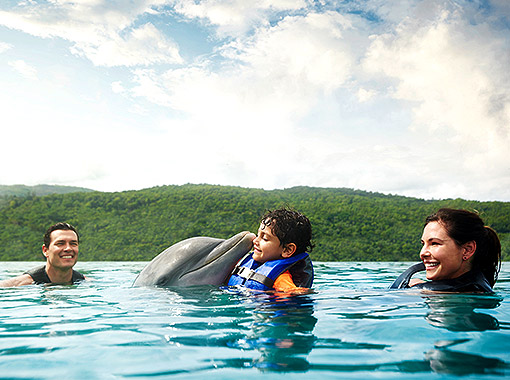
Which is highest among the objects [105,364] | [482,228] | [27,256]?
[482,228]

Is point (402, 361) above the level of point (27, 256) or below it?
above

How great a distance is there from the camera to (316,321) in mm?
3537

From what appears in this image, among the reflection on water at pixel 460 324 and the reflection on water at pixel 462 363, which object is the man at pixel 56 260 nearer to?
the reflection on water at pixel 460 324

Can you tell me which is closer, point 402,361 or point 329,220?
point 402,361

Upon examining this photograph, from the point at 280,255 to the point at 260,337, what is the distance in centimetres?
260

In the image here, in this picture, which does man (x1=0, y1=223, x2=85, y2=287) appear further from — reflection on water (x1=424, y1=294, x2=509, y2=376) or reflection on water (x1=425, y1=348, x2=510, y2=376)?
reflection on water (x1=425, y1=348, x2=510, y2=376)

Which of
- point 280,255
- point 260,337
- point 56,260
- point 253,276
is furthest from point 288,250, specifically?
point 56,260

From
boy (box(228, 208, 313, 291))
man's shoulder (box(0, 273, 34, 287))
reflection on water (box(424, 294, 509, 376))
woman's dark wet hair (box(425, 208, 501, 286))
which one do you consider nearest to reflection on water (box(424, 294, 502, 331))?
reflection on water (box(424, 294, 509, 376))

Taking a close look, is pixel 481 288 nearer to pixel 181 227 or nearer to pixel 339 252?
pixel 339 252

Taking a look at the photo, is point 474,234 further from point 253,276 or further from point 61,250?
point 61,250

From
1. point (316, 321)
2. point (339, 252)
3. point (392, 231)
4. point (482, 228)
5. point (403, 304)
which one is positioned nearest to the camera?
point (316, 321)

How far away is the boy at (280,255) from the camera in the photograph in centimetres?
518

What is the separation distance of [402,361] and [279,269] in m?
2.81

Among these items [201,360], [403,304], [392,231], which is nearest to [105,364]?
[201,360]
